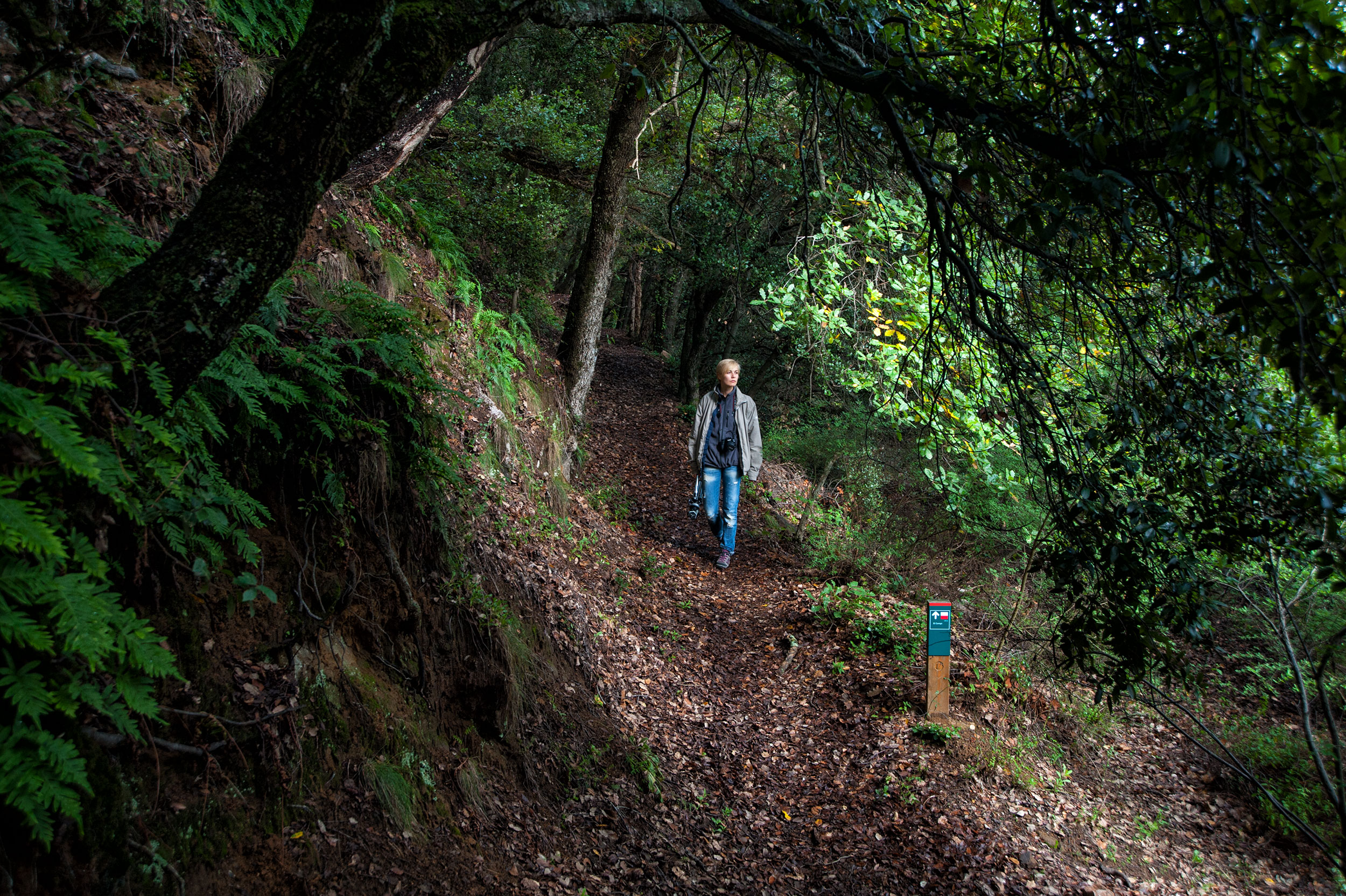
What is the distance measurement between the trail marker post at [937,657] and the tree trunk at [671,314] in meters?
14.0

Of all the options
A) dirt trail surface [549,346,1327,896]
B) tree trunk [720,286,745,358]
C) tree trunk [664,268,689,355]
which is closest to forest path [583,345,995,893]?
dirt trail surface [549,346,1327,896]

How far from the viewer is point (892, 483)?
39.3ft

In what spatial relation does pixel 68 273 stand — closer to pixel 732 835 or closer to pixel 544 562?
pixel 544 562

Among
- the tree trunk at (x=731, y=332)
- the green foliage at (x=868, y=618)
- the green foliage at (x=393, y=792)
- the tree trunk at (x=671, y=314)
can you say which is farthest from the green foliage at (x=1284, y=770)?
the tree trunk at (x=671, y=314)

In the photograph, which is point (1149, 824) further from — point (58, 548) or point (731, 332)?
point (731, 332)

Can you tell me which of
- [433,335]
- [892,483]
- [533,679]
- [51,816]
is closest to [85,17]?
[433,335]

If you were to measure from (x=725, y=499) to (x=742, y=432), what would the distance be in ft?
2.84

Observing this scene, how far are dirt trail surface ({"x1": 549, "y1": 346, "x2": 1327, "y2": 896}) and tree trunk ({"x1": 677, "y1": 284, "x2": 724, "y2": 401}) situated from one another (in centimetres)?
740

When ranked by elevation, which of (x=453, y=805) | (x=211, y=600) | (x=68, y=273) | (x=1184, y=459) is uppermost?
(x=68, y=273)

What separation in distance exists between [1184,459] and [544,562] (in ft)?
15.2

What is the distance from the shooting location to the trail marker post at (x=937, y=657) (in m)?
5.49

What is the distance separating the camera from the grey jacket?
822 centimetres

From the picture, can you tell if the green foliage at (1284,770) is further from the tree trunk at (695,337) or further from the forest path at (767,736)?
the tree trunk at (695,337)

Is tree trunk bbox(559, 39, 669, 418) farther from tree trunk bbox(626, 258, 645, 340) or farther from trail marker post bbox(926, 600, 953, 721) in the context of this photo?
tree trunk bbox(626, 258, 645, 340)
